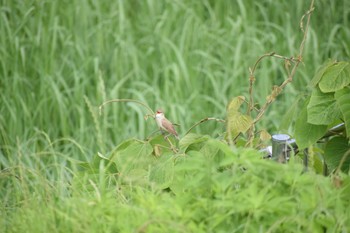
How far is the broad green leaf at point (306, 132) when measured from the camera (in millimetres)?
2066

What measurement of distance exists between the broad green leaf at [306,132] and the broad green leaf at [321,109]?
0.05m

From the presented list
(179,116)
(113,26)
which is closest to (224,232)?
(179,116)

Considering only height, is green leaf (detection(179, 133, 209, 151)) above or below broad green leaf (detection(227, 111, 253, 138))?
below

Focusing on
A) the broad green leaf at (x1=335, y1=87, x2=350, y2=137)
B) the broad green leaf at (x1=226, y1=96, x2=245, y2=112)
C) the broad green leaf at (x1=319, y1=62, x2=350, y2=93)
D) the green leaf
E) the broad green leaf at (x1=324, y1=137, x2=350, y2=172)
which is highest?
the broad green leaf at (x1=319, y1=62, x2=350, y2=93)

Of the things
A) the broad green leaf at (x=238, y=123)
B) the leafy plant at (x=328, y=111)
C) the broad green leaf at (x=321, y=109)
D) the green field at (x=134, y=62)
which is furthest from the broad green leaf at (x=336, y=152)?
the green field at (x=134, y=62)

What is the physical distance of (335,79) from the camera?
2.04m

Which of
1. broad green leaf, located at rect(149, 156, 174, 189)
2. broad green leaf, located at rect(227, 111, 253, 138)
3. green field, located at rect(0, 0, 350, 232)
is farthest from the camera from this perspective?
green field, located at rect(0, 0, 350, 232)

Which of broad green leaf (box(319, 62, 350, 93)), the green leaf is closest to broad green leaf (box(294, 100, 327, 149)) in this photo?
broad green leaf (box(319, 62, 350, 93))

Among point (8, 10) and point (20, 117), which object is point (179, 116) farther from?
point (8, 10)

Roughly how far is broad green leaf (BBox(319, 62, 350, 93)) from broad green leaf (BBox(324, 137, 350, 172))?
18cm

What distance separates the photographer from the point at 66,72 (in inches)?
166

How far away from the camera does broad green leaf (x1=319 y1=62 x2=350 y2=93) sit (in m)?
2.02

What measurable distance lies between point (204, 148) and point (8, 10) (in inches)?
103

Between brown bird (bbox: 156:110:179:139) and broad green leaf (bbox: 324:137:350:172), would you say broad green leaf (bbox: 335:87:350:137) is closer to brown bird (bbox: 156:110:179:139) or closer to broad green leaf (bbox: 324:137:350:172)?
broad green leaf (bbox: 324:137:350:172)
